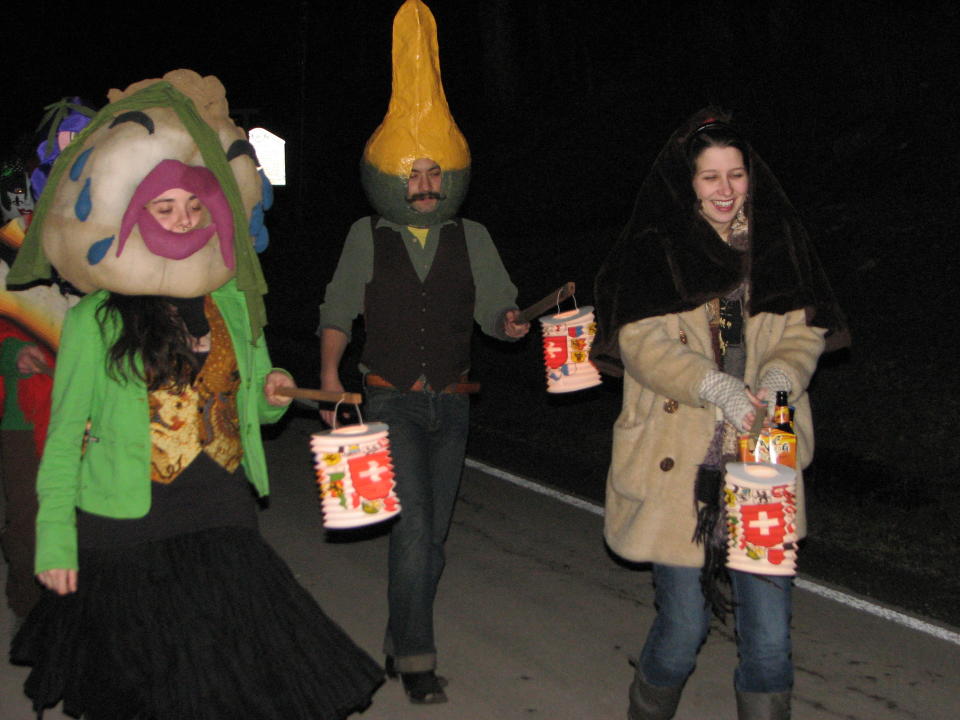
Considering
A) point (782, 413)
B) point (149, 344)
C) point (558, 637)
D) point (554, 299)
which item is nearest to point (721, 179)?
point (782, 413)

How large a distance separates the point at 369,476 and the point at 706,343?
3.67ft

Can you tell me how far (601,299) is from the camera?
4.12 metres

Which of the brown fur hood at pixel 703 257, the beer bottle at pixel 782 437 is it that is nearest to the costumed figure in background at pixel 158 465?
the brown fur hood at pixel 703 257

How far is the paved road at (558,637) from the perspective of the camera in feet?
16.4

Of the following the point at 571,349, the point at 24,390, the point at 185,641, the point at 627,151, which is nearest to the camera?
the point at 185,641

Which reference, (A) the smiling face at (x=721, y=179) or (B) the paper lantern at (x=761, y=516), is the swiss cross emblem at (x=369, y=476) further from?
(A) the smiling face at (x=721, y=179)

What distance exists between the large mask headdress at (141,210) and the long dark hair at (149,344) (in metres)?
0.04

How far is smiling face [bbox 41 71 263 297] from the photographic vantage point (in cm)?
357

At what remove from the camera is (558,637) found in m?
5.79

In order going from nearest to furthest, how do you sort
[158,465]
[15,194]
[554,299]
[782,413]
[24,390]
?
[158,465]
[782,413]
[554,299]
[24,390]
[15,194]

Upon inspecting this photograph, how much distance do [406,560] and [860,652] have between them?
6.97 ft

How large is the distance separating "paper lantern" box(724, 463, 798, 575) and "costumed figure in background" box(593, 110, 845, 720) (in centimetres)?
30

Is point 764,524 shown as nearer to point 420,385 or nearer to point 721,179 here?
point 721,179

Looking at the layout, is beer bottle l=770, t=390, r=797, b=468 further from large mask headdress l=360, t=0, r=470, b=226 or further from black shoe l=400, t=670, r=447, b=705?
black shoe l=400, t=670, r=447, b=705
